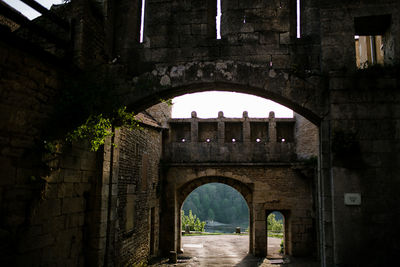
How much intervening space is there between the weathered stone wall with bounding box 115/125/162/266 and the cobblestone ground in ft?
4.48

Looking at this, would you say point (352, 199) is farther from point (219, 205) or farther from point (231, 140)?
point (219, 205)

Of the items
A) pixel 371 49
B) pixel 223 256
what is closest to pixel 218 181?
pixel 223 256

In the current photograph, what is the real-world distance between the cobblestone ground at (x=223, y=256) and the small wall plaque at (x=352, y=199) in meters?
8.04

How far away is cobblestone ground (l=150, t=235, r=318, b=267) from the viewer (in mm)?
11742

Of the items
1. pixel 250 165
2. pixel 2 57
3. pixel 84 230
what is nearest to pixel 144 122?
pixel 250 165

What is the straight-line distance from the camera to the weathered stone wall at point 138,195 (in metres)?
8.59

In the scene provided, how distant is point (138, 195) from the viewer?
1013cm

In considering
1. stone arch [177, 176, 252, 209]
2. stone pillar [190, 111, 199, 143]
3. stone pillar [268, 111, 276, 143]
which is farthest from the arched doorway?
stone pillar [268, 111, 276, 143]

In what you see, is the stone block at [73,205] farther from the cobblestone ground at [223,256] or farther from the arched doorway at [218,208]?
the arched doorway at [218,208]

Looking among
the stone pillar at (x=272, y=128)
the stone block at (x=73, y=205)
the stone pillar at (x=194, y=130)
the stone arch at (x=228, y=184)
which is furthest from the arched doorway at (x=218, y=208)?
the stone block at (x=73, y=205)

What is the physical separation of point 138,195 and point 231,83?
619cm

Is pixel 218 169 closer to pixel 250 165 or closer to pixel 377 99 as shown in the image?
pixel 250 165

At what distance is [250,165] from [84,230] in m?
9.12

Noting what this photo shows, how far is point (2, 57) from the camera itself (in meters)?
3.60
